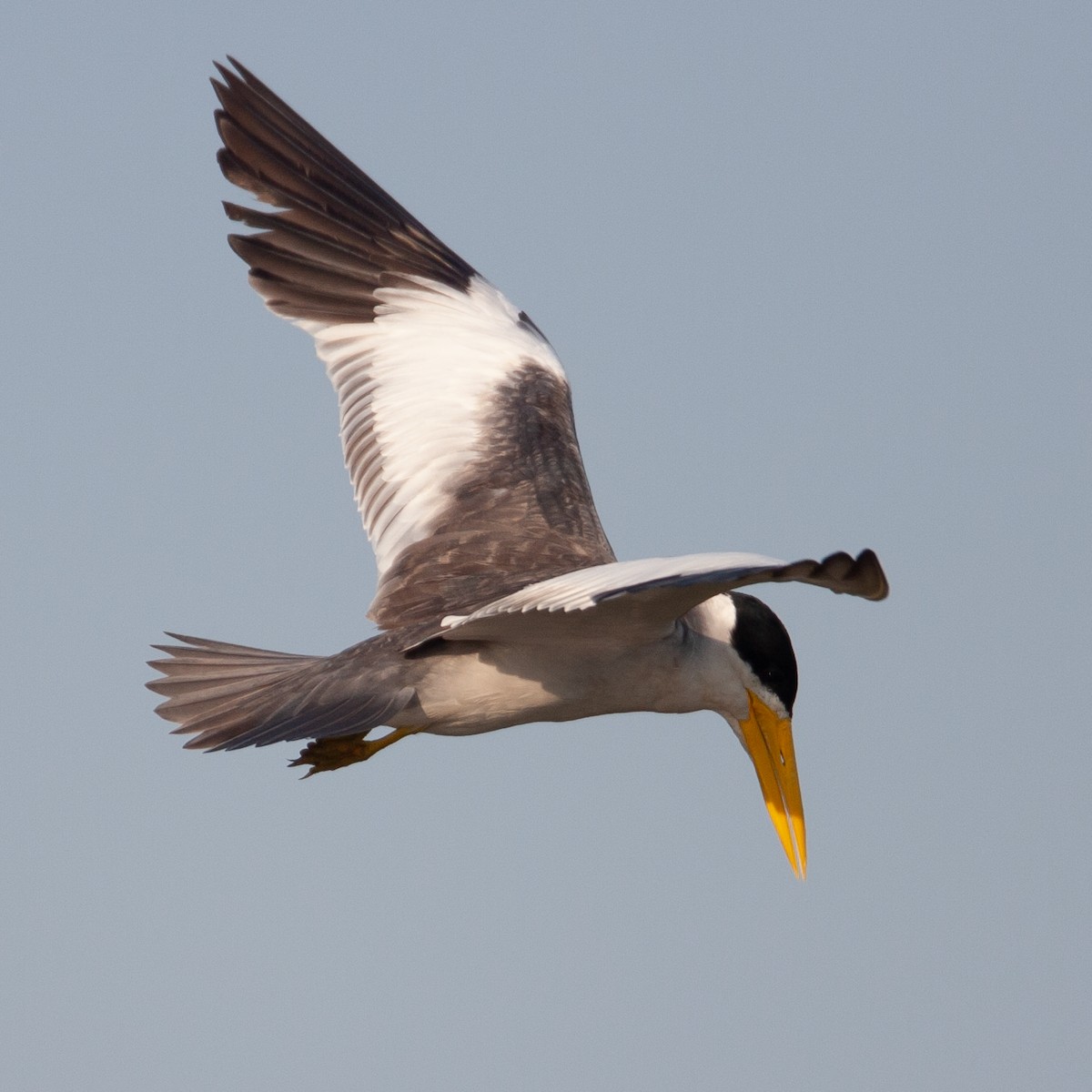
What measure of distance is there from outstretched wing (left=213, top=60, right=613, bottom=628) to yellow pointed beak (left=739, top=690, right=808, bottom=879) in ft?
3.50

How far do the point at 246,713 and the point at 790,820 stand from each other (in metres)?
2.54

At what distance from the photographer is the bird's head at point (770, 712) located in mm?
7773

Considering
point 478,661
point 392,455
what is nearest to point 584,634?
point 478,661

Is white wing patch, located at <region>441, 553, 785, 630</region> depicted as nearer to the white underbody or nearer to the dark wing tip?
the dark wing tip

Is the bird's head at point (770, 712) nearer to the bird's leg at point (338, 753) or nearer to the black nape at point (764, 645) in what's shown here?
the black nape at point (764, 645)

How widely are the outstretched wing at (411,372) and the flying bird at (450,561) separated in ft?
0.04

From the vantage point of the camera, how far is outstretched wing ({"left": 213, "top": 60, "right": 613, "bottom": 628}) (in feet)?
27.9

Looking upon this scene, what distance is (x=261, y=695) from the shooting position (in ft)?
23.9

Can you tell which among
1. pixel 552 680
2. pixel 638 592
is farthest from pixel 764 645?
pixel 638 592

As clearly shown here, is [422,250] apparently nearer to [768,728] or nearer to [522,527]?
[522,527]

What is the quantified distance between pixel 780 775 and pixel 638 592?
2.80m

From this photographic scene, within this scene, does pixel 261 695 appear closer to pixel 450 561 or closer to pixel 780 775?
pixel 450 561

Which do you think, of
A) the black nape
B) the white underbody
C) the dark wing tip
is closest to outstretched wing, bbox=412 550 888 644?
the dark wing tip

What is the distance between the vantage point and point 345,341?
9727mm
